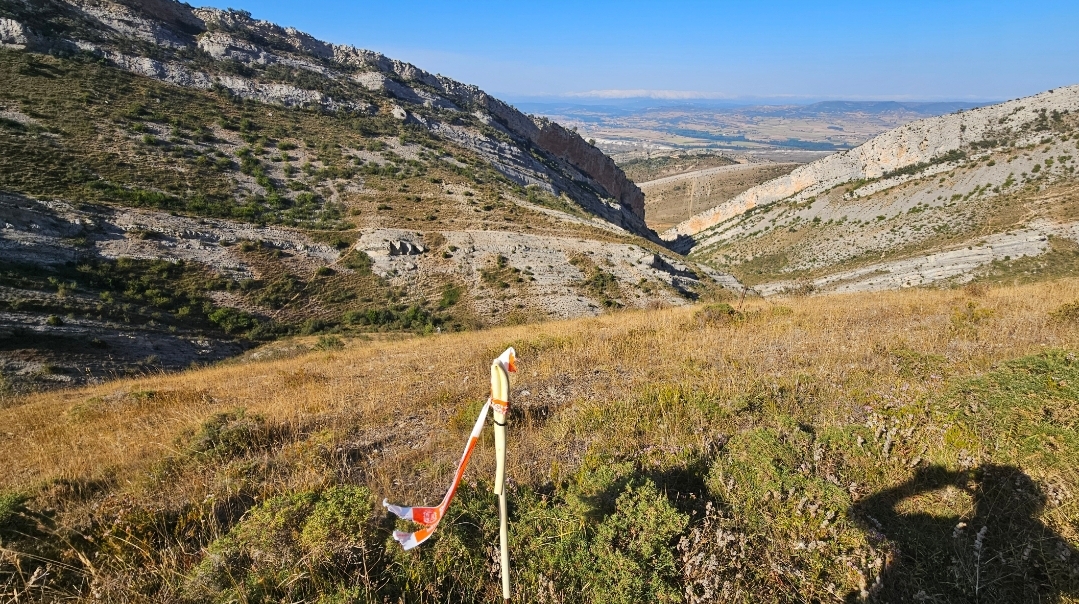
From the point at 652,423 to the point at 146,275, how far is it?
2499 cm

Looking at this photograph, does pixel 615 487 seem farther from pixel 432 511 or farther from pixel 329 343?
pixel 329 343

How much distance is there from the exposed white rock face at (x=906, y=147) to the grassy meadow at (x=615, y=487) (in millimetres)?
67628

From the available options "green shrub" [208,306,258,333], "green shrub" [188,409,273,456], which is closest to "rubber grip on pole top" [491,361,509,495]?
"green shrub" [188,409,273,456]

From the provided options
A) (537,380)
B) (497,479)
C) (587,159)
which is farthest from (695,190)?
(497,479)

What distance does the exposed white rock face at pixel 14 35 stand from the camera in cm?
3562

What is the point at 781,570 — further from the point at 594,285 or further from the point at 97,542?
the point at 594,285

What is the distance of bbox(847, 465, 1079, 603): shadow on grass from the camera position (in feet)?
9.93

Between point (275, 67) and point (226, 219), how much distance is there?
118 feet

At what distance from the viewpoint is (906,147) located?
64.4 m

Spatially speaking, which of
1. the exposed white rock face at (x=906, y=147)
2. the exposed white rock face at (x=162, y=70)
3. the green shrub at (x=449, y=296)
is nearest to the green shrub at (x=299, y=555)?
the green shrub at (x=449, y=296)

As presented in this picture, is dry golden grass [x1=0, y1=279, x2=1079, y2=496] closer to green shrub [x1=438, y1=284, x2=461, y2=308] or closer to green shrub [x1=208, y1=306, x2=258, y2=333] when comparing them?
green shrub [x1=208, y1=306, x2=258, y2=333]

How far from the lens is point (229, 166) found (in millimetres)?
32281

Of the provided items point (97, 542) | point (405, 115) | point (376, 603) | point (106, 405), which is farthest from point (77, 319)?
point (405, 115)

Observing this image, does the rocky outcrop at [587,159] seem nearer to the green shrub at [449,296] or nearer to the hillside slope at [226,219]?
the hillside slope at [226,219]
